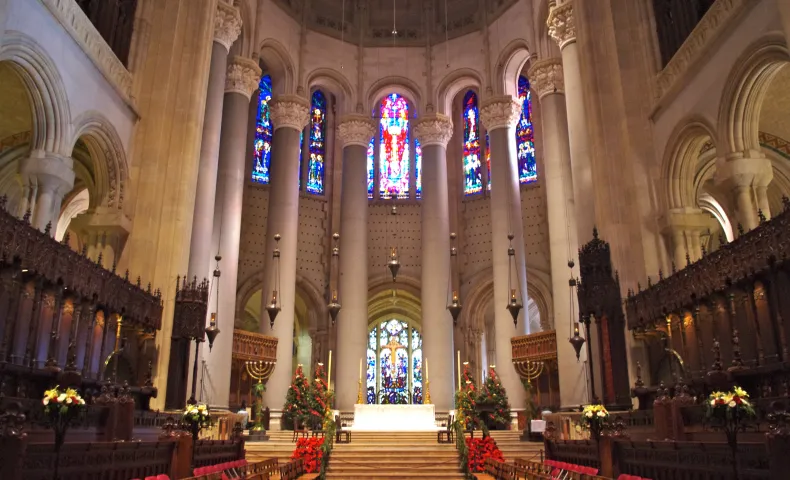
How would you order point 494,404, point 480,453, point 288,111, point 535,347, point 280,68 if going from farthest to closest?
point 280,68 < point 288,111 < point 535,347 < point 494,404 < point 480,453

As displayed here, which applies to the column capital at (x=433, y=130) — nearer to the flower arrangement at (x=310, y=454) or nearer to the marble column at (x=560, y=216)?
the marble column at (x=560, y=216)

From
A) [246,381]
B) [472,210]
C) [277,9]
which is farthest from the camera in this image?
[472,210]

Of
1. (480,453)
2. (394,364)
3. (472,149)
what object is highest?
(472,149)

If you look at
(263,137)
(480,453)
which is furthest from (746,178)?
(263,137)

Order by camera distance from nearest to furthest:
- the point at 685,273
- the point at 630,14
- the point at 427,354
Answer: the point at 685,273, the point at 630,14, the point at 427,354

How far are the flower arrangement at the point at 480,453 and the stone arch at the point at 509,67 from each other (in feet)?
52.5

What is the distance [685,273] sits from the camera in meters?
12.9

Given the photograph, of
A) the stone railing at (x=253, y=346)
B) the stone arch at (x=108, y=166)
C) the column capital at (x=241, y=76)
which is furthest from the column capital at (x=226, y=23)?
the stone railing at (x=253, y=346)

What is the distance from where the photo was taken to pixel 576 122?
18031 mm

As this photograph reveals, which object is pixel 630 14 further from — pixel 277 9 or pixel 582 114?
pixel 277 9

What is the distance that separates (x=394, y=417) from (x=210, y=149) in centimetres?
952

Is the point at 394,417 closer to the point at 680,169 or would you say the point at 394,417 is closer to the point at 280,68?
the point at 680,169

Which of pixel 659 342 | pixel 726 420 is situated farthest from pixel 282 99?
pixel 726 420

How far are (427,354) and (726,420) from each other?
17.5 metres
